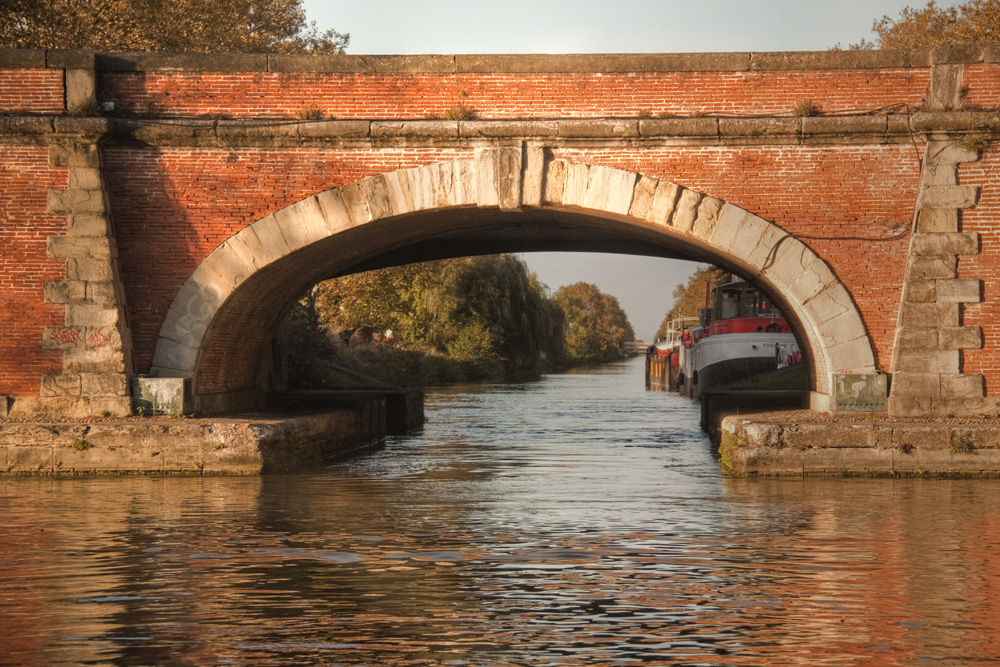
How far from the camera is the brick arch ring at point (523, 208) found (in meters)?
13.1

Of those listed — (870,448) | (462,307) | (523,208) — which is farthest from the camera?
(462,307)

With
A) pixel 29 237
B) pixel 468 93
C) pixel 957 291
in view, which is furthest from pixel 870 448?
pixel 29 237

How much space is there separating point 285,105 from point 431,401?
1726 centimetres

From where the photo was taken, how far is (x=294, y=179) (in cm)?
1346

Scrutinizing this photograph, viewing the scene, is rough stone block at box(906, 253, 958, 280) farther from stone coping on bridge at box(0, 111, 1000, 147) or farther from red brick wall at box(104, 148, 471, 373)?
red brick wall at box(104, 148, 471, 373)

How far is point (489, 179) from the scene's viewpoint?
44.0 ft

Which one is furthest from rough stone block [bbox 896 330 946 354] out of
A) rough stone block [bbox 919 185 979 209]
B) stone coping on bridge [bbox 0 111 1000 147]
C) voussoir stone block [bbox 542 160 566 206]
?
voussoir stone block [bbox 542 160 566 206]

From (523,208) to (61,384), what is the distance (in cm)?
538

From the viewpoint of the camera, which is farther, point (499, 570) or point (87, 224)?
point (87, 224)

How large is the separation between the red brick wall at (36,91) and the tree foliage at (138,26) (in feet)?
34.5

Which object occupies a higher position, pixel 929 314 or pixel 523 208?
pixel 523 208

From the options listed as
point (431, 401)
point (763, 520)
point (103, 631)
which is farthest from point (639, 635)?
point (431, 401)

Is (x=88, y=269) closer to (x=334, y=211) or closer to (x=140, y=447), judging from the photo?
(x=140, y=447)

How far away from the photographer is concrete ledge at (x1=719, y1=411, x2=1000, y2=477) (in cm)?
1227
